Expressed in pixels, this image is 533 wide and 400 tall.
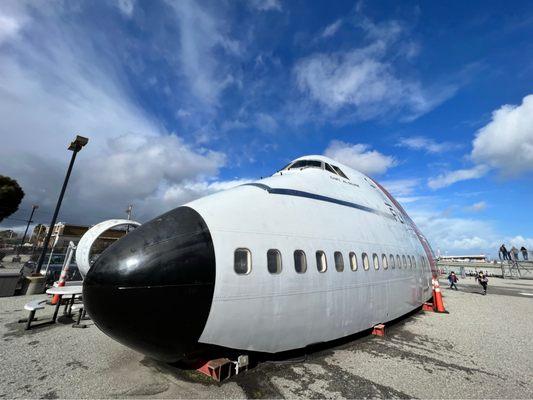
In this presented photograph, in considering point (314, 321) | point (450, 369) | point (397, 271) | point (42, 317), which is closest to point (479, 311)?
point (397, 271)

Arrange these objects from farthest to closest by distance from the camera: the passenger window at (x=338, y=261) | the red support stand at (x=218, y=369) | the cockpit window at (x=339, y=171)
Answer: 1. the cockpit window at (x=339, y=171)
2. the passenger window at (x=338, y=261)
3. the red support stand at (x=218, y=369)

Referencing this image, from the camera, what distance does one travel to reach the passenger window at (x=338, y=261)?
277 inches

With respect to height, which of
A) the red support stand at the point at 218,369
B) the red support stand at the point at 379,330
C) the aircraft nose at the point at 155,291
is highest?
the aircraft nose at the point at 155,291

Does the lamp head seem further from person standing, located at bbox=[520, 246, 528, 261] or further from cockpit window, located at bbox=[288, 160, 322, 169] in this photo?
person standing, located at bbox=[520, 246, 528, 261]

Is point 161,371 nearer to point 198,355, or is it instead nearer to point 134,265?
point 198,355

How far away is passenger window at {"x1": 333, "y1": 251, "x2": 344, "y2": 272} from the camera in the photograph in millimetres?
7030

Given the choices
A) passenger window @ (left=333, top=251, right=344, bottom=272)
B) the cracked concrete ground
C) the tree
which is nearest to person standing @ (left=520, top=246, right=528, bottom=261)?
the cracked concrete ground

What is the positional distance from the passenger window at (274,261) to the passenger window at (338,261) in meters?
1.89

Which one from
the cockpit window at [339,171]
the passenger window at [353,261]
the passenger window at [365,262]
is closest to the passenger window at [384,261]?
the passenger window at [365,262]

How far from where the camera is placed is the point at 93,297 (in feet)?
16.1

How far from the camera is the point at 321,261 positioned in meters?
6.73

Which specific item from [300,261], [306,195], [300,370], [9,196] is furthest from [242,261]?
[9,196]

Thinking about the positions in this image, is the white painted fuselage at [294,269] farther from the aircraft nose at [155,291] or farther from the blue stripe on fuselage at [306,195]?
the aircraft nose at [155,291]

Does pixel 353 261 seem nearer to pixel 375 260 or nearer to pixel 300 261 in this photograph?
pixel 375 260
